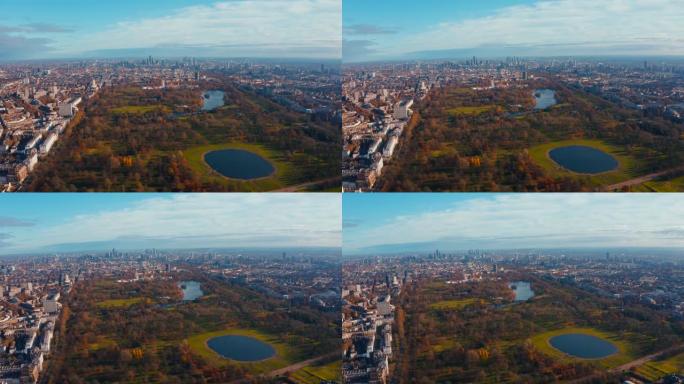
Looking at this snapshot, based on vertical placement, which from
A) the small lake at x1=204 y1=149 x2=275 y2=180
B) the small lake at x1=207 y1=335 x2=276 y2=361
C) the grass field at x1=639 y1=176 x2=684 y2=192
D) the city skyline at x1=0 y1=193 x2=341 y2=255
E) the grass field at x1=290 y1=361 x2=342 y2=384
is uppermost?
the small lake at x1=204 y1=149 x2=275 y2=180

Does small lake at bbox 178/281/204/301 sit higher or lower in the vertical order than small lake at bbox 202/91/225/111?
lower

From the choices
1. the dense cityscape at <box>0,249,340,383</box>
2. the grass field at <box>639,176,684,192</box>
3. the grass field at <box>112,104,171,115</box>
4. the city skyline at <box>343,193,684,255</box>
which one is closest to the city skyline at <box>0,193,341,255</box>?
the dense cityscape at <box>0,249,340,383</box>

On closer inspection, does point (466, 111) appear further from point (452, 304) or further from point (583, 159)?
point (452, 304)

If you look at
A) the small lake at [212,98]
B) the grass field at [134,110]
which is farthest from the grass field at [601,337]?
the grass field at [134,110]

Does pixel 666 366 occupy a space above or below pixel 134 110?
below

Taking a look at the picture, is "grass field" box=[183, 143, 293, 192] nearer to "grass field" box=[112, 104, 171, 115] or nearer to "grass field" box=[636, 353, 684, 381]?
"grass field" box=[112, 104, 171, 115]

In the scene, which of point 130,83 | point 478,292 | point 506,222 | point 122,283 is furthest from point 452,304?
point 130,83

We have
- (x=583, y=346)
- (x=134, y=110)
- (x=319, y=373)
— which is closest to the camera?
(x=134, y=110)
